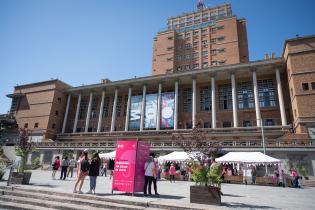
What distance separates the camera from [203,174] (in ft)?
26.2

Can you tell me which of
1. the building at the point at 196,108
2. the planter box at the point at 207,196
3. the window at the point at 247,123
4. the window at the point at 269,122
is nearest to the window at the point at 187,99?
the building at the point at 196,108

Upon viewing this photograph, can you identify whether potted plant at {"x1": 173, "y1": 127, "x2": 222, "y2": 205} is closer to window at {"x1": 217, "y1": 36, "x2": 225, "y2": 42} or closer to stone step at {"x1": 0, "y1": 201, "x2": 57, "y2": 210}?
stone step at {"x1": 0, "y1": 201, "x2": 57, "y2": 210}

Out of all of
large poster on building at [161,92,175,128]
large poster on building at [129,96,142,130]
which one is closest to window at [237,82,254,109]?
large poster on building at [161,92,175,128]

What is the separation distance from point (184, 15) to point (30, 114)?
60.1 m

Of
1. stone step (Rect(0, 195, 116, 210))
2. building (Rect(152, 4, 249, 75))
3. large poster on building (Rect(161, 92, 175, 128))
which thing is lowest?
stone step (Rect(0, 195, 116, 210))

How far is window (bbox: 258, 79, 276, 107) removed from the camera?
35459mm

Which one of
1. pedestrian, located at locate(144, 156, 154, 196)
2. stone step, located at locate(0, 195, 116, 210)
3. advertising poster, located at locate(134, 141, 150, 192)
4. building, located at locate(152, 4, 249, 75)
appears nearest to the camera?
stone step, located at locate(0, 195, 116, 210)

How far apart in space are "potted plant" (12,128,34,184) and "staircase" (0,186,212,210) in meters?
2.42

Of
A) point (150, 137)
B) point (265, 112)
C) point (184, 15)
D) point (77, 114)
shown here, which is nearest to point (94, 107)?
point (77, 114)

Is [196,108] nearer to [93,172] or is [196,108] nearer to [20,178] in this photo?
[20,178]

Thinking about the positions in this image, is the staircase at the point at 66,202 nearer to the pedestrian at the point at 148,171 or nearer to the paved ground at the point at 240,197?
the paved ground at the point at 240,197

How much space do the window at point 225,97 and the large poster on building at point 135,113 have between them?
48.8ft

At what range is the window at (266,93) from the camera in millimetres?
35459

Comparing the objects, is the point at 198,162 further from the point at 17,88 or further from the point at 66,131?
the point at 17,88
